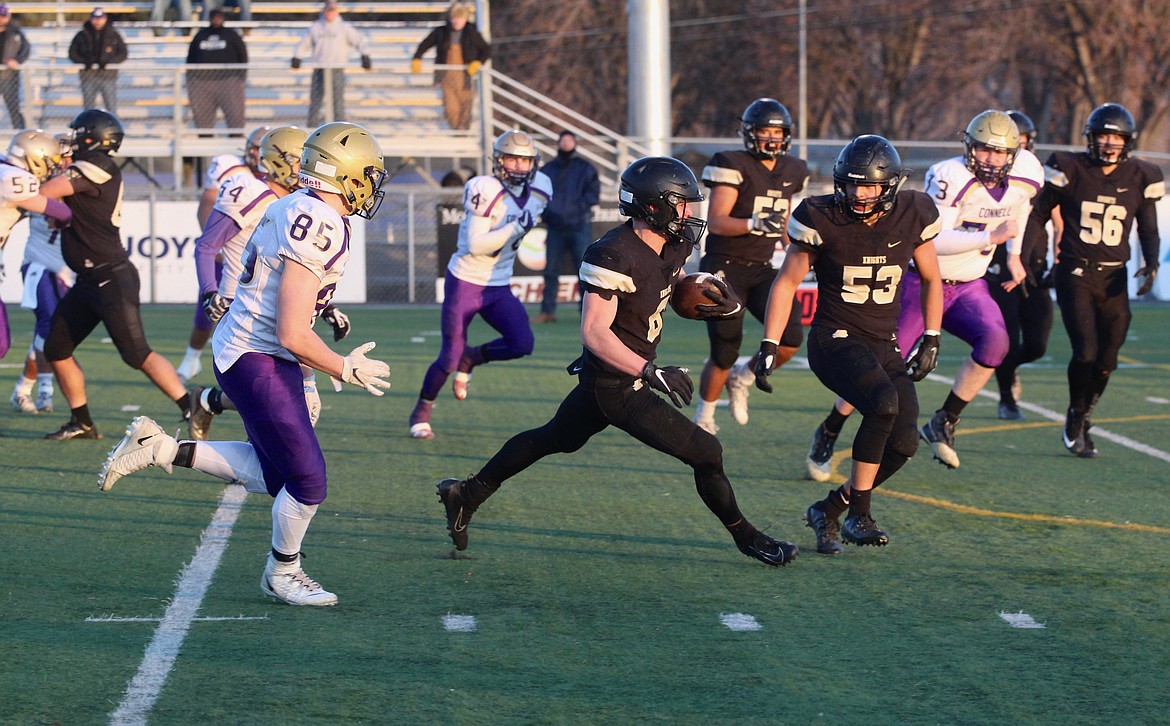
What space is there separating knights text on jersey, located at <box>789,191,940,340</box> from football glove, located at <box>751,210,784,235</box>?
6.30 feet

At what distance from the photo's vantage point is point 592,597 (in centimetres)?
575

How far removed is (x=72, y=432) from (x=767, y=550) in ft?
15.8

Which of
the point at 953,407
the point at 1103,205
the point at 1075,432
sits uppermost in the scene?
the point at 1103,205

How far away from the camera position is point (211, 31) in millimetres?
21516

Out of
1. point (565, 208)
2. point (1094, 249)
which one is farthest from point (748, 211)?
point (565, 208)

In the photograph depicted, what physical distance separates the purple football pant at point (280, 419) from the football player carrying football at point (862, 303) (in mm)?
2038

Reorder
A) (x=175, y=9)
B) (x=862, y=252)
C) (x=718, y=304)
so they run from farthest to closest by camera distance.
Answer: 1. (x=175, y=9)
2. (x=862, y=252)
3. (x=718, y=304)

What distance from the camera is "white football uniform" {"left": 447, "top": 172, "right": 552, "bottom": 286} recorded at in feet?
30.0

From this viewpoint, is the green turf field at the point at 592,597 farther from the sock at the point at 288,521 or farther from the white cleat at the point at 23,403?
the white cleat at the point at 23,403

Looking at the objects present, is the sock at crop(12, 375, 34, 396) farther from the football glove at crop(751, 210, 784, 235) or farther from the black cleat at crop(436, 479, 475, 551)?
the black cleat at crop(436, 479, 475, 551)

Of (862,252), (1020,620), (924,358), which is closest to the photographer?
(1020,620)

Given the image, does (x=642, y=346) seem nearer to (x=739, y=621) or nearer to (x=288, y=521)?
(x=739, y=621)

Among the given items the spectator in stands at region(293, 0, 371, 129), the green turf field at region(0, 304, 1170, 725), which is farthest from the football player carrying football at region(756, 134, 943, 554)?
the spectator in stands at region(293, 0, 371, 129)

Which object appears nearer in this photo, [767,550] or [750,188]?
[767,550]
